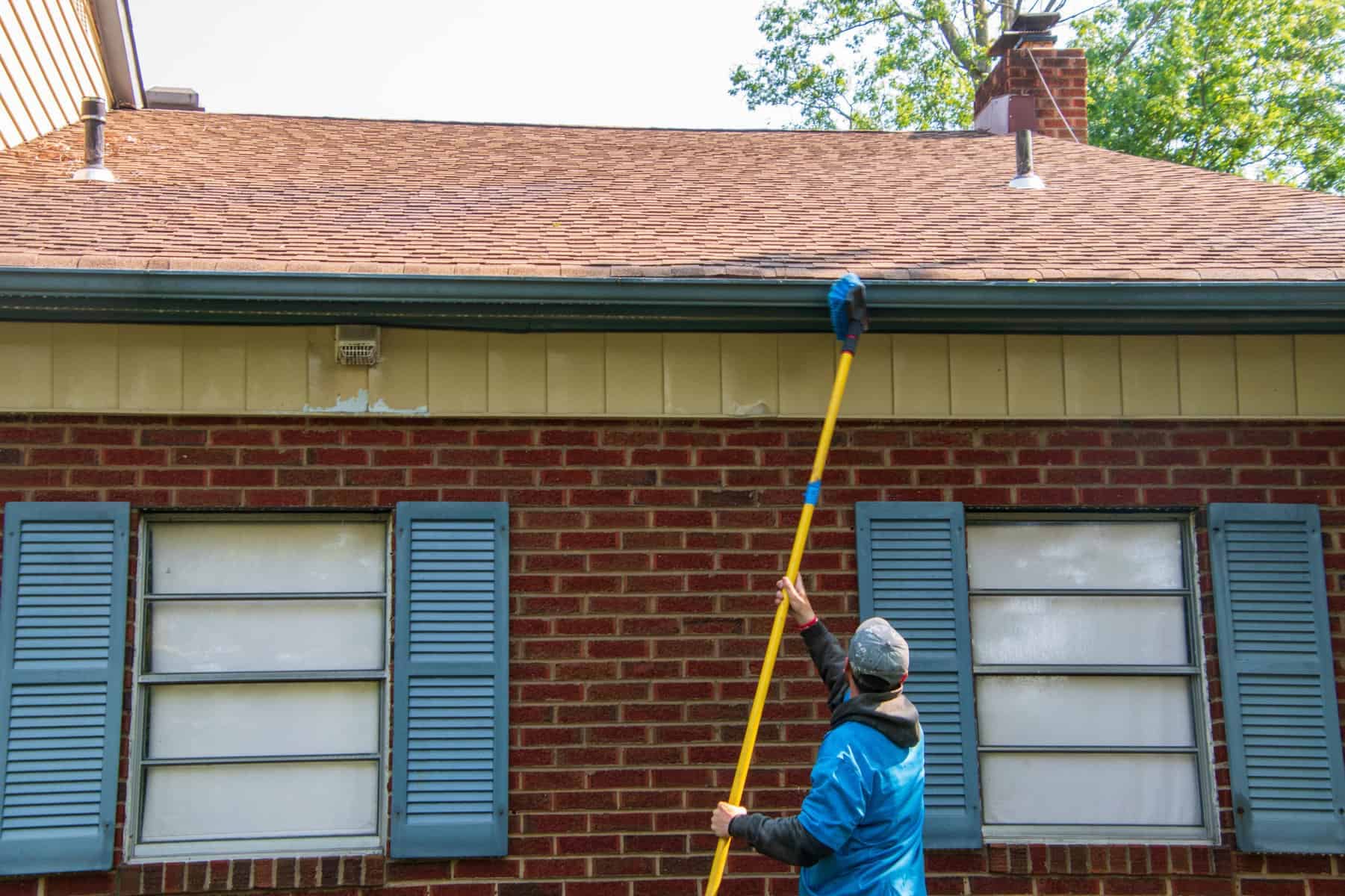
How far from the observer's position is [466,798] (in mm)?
5344

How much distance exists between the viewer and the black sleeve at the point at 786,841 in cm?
402

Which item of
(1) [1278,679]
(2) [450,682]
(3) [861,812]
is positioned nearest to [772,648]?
(3) [861,812]

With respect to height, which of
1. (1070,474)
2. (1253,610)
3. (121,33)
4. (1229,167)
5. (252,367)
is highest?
(1229,167)

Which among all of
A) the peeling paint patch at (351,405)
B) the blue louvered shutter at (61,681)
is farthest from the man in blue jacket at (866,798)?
the blue louvered shutter at (61,681)

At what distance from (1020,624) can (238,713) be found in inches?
129

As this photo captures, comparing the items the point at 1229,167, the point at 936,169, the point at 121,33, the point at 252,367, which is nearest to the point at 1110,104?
the point at 1229,167

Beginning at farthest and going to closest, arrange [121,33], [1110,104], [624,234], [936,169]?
[1110,104] < [121,33] < [936,169] < [624,234]

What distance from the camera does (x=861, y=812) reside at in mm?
Answer: 3982

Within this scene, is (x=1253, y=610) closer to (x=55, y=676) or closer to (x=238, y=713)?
(x=238, y=713)

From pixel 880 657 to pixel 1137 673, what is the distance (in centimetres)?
217

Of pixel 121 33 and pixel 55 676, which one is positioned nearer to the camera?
pixel 55 676

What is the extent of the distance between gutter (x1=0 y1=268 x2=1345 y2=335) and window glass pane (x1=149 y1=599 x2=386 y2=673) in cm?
118

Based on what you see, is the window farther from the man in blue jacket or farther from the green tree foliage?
the green tree foliage

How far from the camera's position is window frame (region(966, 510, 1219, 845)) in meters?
5.59
